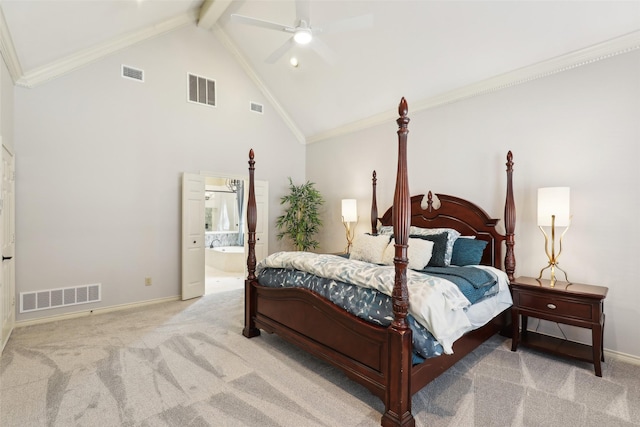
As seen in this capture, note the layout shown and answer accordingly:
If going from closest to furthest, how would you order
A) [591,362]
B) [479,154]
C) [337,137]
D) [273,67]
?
[591,362]
[479,154]
[273,67]
[337,137]

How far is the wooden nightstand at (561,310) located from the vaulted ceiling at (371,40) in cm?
221

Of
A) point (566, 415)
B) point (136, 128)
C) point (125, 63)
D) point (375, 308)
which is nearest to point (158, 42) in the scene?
point (125, 63)

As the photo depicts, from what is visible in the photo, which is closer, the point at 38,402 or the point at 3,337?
the point at 38,402

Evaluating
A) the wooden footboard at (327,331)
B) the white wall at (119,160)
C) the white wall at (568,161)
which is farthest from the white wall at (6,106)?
the white wall at (568,161)

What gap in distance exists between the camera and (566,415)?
2.07 m

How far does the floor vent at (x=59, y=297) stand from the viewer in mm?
3770

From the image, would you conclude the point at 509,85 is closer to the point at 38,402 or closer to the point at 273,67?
the point at 273,67

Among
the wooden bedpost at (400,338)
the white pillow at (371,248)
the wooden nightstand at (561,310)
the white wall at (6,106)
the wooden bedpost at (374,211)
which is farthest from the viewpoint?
the wooden bedpost at (374,211)

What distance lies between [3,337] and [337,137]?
5117mm

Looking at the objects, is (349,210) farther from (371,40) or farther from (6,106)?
(6,106)

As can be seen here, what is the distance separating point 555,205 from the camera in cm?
295

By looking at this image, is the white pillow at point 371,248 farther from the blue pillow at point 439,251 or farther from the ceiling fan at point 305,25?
the ceiling fan at point 305,25

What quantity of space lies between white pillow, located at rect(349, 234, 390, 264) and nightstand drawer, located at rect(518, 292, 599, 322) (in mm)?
1413

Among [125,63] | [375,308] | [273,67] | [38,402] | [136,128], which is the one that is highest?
[273,67]
